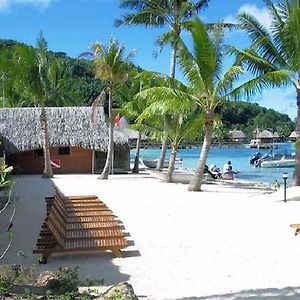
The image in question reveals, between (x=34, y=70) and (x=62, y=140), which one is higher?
(x=34, y=70)

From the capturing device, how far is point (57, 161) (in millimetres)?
24984

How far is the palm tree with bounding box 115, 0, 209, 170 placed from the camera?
22.4 m

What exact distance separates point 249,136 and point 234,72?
78.5 metres

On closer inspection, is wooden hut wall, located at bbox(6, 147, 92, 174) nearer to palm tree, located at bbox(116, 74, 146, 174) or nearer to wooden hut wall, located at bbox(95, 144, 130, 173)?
wooden hut wall, located at bbox(95, 144, 130, 173)

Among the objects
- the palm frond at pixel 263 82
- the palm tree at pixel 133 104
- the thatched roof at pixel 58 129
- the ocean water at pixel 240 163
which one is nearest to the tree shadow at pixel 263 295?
the palm frond at pixel 263 82

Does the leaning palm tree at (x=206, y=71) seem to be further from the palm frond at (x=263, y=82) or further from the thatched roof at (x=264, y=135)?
the thatched roof at (x=264, y=135)

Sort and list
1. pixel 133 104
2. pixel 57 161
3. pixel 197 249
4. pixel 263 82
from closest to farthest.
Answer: pixel 197 249
pixel 263 82
pixel 133 104
pixel 57 161

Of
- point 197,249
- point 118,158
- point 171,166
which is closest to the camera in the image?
point 197,249

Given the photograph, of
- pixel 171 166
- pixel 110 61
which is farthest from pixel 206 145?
pixel 110 61

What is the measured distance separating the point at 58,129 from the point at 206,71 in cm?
1167

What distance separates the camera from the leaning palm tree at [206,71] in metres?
15.1

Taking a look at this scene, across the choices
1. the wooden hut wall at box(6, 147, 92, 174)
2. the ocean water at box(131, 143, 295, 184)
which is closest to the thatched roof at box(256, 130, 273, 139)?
the ocean water at box(131, 143, 295, 184)

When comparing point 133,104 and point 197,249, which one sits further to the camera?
point 133,104

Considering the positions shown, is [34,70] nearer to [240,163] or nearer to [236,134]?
[240,163]
